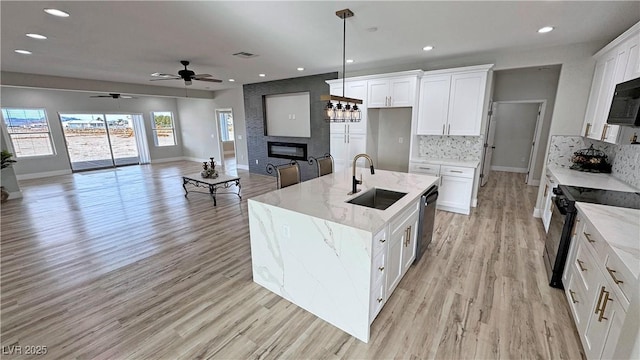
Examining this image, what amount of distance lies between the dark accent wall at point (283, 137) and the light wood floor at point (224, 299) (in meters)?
3.01

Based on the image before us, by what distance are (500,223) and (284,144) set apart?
17.3 feet

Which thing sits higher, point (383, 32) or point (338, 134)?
point (383, 32)

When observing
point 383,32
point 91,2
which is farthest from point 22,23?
point 383,32

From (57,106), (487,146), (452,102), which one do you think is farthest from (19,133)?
(487,146)

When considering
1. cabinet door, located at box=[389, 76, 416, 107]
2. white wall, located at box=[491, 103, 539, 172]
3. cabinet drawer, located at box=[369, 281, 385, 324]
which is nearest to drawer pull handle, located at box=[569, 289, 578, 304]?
cabinet drawer, located at box=[369, 281, 385, 324]

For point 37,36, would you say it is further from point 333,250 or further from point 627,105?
point 627,105

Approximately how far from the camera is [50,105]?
770cm

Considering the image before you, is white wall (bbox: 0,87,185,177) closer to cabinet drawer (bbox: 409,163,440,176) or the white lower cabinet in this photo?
cabinet drawer (bbox: 409,163,440,176)

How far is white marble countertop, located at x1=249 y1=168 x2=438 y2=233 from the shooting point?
193 cm

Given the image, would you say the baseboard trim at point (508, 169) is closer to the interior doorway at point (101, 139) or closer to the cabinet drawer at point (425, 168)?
the cabinet drawer at point (425, 168)

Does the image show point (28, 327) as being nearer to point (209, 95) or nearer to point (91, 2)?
point (91, 2)

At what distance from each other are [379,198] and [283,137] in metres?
4.82

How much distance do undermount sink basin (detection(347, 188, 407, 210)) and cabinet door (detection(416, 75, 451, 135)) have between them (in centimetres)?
237

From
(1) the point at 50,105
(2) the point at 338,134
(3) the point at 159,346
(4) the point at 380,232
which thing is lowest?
(3) the point at 159,346
